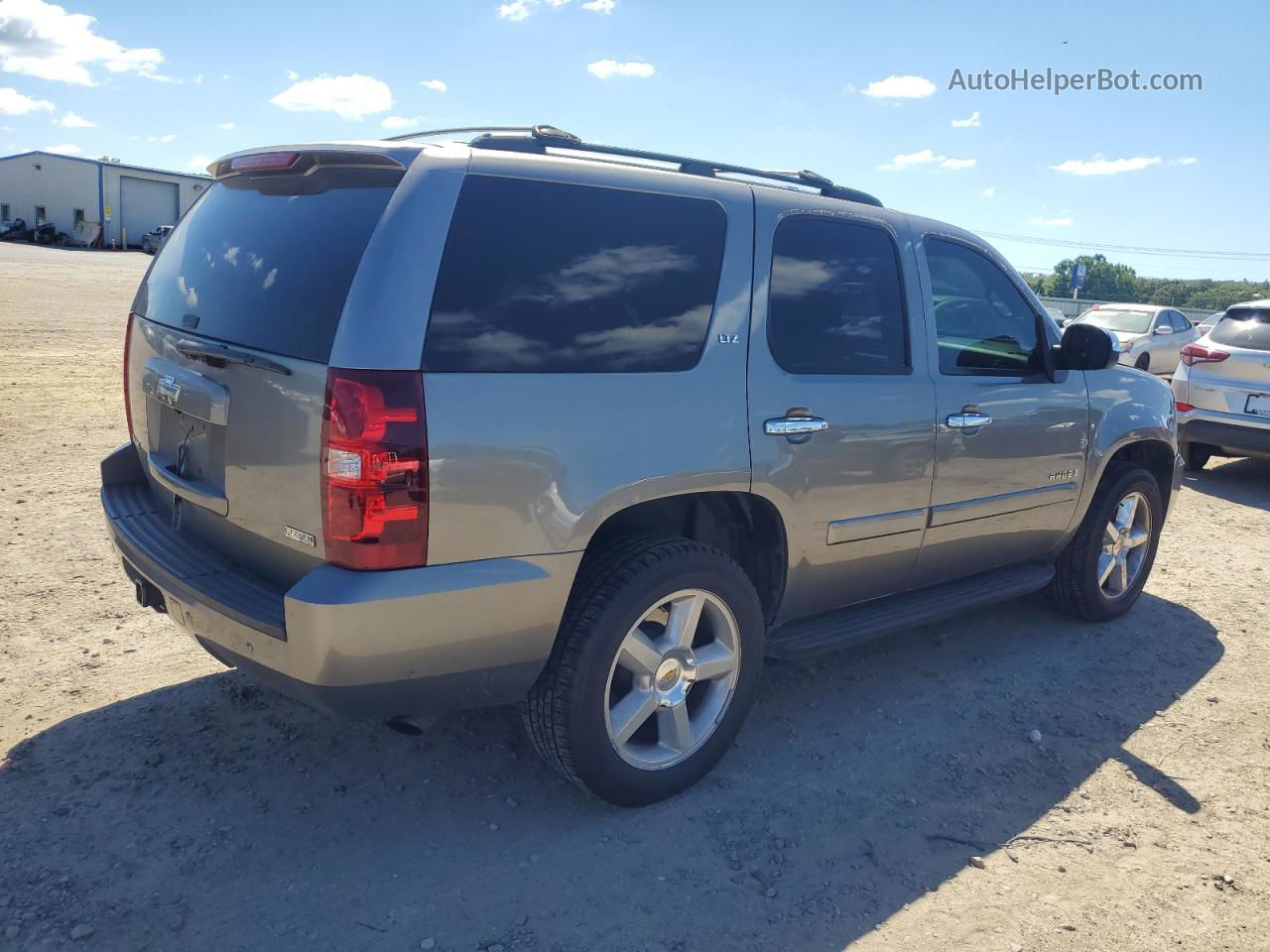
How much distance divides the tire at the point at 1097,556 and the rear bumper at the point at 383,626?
128 inches

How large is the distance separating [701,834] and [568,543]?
1.06 metres

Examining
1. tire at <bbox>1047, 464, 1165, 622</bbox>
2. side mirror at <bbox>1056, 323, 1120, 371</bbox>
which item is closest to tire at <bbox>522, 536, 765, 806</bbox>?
side mirror at <bbox>1056, 323, 1120, 371</bbox>

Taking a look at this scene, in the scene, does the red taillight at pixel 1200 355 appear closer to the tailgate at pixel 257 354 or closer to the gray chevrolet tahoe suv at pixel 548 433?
the gray chevrolet tahoe suv at pixel 548 433

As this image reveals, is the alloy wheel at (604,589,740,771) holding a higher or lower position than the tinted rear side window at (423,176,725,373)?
lower

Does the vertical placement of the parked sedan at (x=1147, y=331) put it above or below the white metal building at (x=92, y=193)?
below

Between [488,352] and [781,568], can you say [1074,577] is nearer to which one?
[781,568]

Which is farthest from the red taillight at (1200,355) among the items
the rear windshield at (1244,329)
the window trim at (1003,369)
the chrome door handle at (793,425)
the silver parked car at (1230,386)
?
the chrome door handle at (793,425)

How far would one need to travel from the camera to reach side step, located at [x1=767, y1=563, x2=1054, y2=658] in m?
3.60

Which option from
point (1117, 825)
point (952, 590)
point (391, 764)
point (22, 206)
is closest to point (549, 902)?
point (391, 764)

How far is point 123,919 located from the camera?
8.23 ft

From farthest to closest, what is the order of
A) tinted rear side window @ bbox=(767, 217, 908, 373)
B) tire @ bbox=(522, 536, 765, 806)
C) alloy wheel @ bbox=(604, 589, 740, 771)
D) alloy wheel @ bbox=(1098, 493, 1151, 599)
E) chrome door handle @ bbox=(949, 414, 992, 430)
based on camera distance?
alloy wheel @ bbox=(1098, 493, 1151, 599)
chrome door handle @ bbox=(949, 414, 992, 430)
tinted rear side window @ bbox=(767, 217, 908, 373)
alloy wheel @ bbox=(604, 589, 740, 771)
tire @ bbox=(522, 536, 765, 806)

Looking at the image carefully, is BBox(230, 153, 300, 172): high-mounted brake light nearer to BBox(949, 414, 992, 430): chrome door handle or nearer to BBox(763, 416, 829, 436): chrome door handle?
BBox(763, 416, 829, 436): chrome door handle

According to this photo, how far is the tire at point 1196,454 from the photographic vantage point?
952cm

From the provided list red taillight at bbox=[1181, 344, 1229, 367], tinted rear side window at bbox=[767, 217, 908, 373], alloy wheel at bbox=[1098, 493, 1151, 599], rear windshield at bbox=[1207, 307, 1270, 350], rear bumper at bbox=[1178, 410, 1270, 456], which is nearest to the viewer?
tinted rear side window at bbox=[767, 217, 908, 373]
